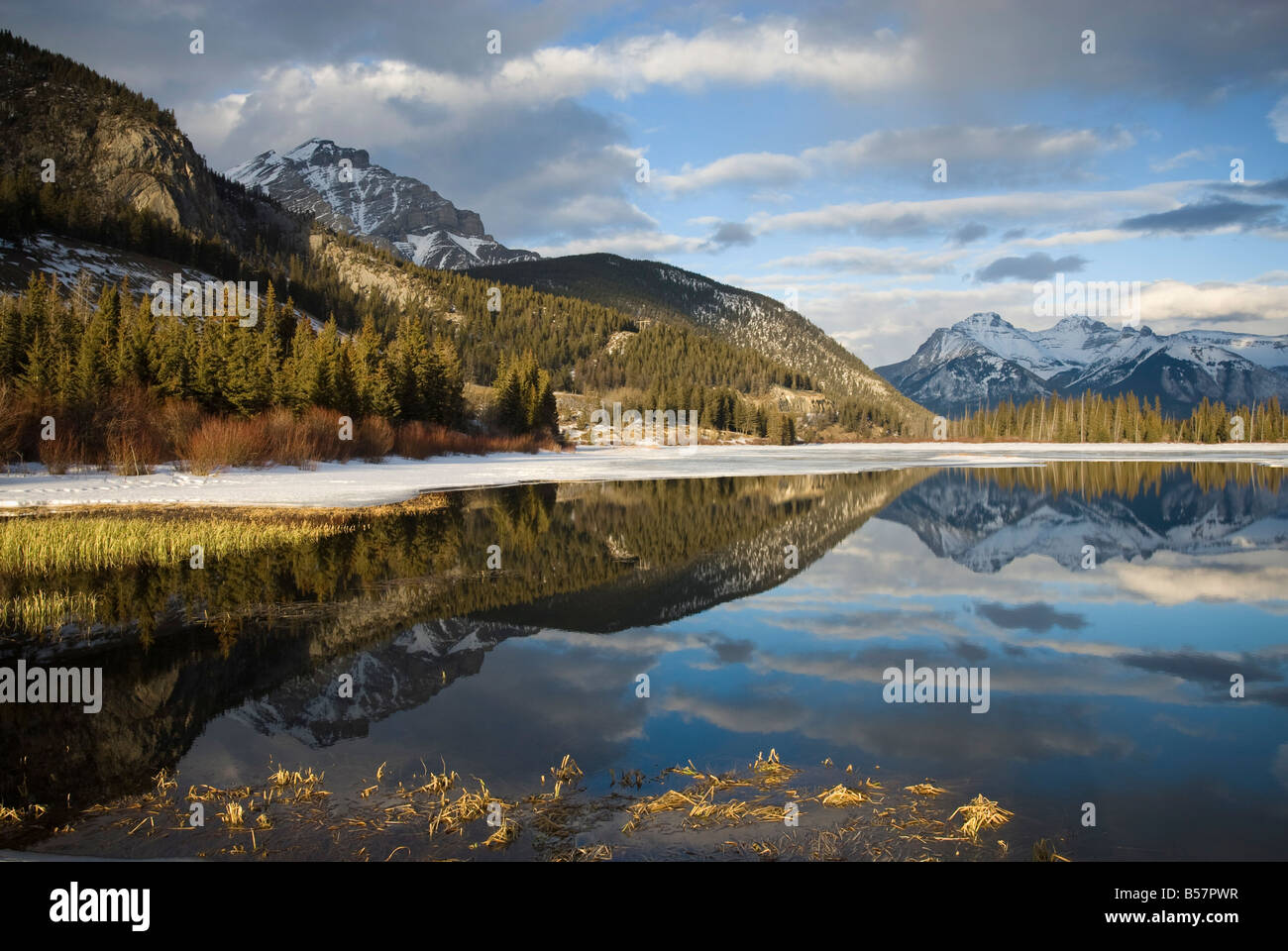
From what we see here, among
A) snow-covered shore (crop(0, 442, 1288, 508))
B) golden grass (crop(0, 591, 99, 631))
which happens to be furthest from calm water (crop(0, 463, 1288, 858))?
snow-covered shore (crop(0, 442, 1288, 508))

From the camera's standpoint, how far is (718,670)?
9.35 metres

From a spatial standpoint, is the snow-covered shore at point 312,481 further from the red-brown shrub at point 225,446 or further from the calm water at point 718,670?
the calm water at point 718,670

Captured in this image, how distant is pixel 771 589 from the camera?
46.3ft

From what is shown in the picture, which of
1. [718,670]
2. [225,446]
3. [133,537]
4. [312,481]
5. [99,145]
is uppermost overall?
[99,145]

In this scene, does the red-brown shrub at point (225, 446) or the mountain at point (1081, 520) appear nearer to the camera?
the mountain at point (1081, 520)

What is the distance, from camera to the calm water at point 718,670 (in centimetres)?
635

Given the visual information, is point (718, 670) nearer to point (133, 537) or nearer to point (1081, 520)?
point (133, 537)

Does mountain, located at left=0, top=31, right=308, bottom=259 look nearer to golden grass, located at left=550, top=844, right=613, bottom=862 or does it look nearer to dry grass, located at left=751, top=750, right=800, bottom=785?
dry grass, located at left=751, top=750, right=800, bottom=785

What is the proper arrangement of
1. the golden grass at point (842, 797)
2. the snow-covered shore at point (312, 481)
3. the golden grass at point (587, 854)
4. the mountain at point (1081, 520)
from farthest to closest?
the snow-covered shore at point (312, 481)
the mountain at point (1081, 520)
the golden grass at point (842, 797)
the golden grass at point (587, 854)

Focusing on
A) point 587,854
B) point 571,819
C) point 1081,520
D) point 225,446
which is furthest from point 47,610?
point 225,446

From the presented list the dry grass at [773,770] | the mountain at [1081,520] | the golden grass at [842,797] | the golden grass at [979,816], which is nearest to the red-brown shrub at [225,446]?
the mountain at [1081,520]

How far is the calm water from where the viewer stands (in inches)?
250
